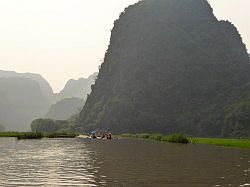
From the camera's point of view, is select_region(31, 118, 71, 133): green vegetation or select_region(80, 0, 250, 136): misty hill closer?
select_region(80, 0, 250, 136): misty hill

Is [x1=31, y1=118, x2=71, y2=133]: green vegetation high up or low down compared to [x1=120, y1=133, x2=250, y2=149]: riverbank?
up

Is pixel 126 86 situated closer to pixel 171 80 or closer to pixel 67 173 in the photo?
pixel 171 80

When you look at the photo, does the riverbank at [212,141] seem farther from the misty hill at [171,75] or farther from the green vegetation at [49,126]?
the green vegetation at [49,126]

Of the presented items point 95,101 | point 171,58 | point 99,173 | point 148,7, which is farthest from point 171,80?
point 99,173

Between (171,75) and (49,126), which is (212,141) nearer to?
(171,75)

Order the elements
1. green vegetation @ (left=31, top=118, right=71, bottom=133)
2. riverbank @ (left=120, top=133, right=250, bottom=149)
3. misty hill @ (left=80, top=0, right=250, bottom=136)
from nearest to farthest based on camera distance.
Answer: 1. riverbank @ (left=120, top=133, right=250, bottom=149)
2. misty hill @ (left=80, top=0, right=250, bottom=136)
3. green vegetation @ (left=31, top=118, right=71, bottom=133)

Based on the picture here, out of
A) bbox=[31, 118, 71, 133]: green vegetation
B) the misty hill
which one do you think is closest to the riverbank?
the misty hill

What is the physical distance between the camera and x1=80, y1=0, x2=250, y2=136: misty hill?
14225 cm

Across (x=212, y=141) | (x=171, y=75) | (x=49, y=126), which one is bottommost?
(x=212, y=141)

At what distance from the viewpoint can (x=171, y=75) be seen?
164 m

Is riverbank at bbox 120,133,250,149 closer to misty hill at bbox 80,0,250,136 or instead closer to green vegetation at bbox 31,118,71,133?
misty hill at bbox 80,0,250,136

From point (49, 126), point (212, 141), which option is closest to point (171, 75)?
point (49, 126)

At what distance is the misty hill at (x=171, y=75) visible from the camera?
142 m

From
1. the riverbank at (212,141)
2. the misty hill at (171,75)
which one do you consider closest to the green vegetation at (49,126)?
the misty hill at (171,75)
